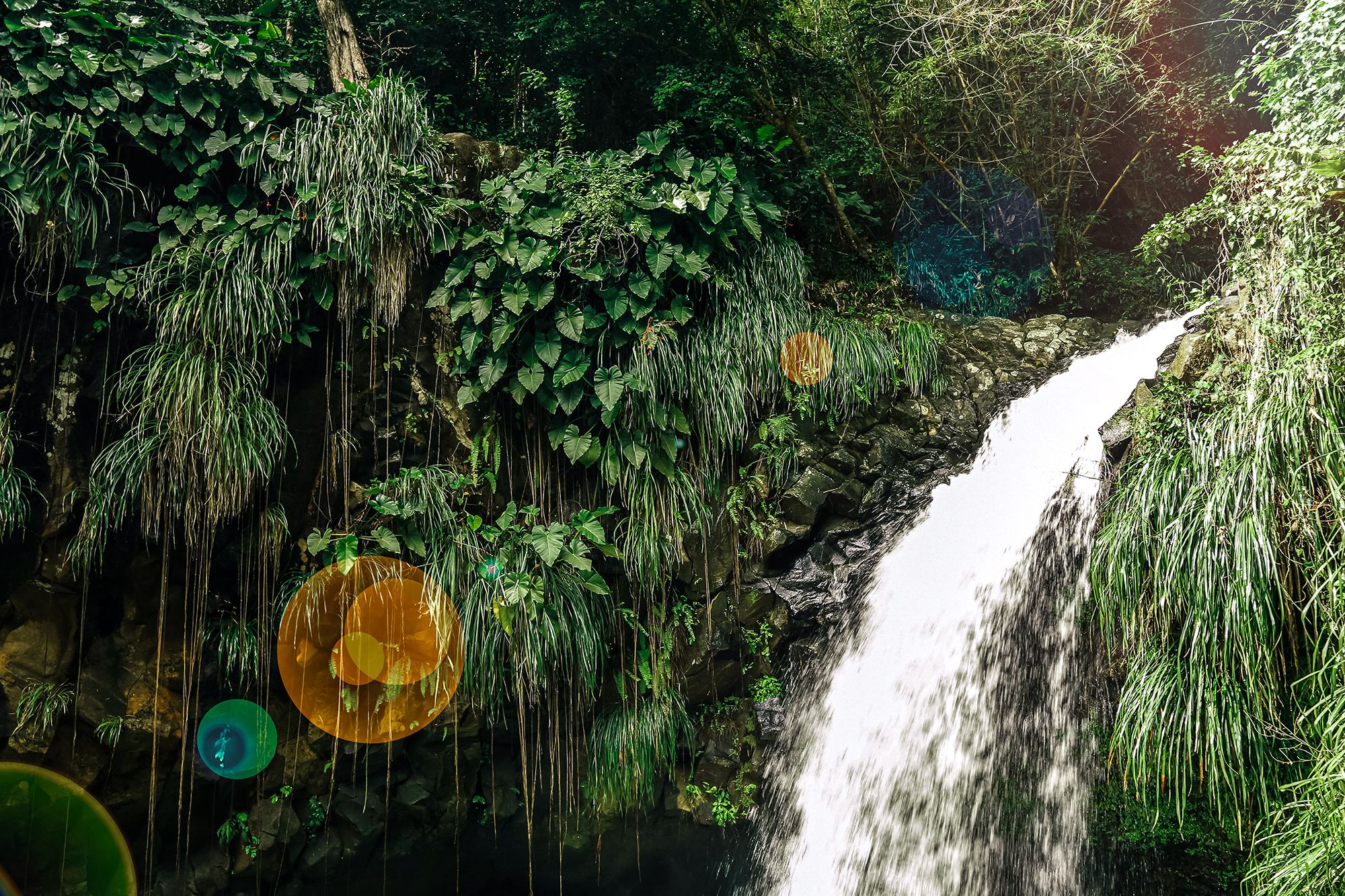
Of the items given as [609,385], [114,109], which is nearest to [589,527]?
[609,385]

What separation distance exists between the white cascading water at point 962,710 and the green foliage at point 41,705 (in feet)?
12.0

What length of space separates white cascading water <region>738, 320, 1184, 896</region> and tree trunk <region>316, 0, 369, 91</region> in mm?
4695

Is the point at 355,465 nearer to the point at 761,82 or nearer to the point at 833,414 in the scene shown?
the point at 833,414

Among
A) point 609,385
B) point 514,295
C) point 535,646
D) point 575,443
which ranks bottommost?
point 535,646

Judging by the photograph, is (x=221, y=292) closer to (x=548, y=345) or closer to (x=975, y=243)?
(x=548, y=345)

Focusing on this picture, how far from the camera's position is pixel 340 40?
16.0 ft

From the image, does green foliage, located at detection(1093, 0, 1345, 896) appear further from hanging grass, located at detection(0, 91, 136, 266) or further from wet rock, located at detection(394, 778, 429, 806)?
hanging grass, located at detection(0, 91, 136, 266)

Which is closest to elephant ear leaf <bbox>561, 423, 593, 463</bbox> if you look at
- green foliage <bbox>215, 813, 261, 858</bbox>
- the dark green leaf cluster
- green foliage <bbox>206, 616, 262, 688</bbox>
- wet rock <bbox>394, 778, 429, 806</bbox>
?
the dark green leaf cluster

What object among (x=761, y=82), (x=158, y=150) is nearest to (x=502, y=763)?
(x=158, y=150)

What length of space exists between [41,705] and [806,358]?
442 cm

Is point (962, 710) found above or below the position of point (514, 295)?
below

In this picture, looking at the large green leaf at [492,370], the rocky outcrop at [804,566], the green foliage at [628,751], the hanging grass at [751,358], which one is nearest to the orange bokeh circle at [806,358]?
the hanging grass at [751,358]

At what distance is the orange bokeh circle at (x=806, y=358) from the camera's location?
4.75 meters

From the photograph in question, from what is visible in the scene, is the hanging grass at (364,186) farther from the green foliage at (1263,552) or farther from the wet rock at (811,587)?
the green foliage at (1263,552)
